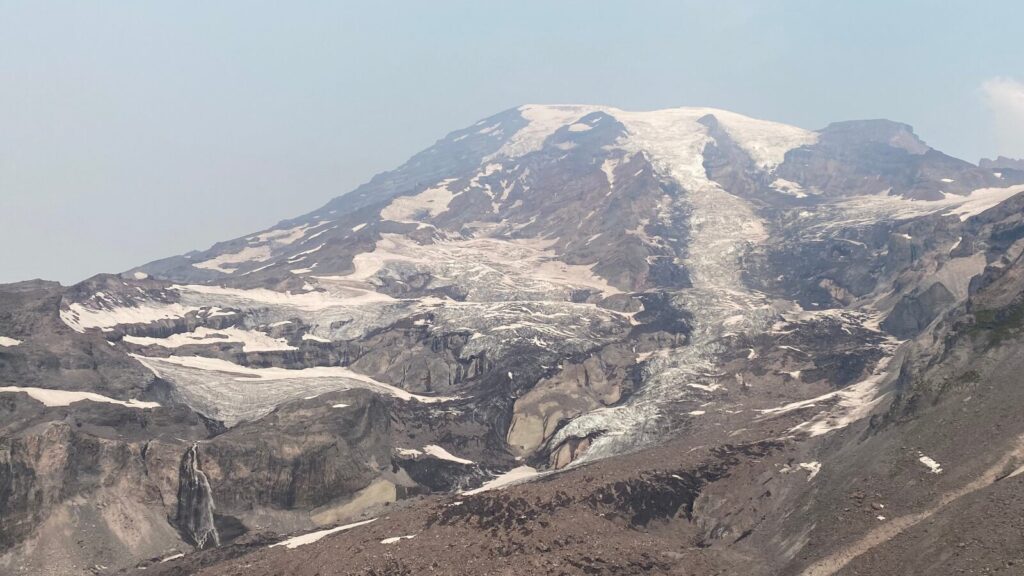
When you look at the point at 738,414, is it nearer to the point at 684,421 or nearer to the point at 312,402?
the point at 684,421

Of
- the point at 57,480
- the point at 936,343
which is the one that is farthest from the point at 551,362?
the point at 57,480

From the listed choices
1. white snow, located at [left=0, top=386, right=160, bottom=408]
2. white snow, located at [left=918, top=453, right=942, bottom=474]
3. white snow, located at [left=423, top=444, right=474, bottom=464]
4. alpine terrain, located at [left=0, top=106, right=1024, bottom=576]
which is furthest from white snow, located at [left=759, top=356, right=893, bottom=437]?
white snow, located at [left=0, top=386, right=160, bottom=408]

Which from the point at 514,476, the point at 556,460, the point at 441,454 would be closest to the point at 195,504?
the point at 441,454

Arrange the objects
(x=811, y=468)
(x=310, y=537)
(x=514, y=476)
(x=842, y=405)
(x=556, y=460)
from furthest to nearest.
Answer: (x=556, y=460) < (x=514, y=476) < (x=842, y=405) < (x=310, y=537) < (x=811, y=468)

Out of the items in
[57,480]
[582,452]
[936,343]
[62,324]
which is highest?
[62,324]

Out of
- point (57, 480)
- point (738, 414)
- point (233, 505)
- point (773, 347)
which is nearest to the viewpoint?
point (57, 480)

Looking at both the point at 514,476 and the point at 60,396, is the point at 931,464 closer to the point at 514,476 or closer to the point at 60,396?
the point at 514,476
